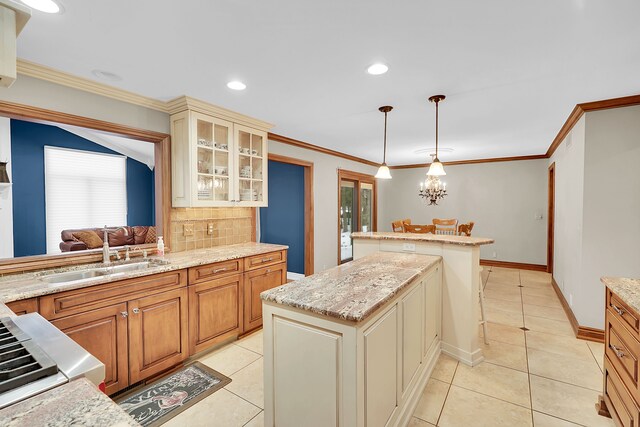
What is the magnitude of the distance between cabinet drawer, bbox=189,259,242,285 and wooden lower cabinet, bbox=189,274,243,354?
45mm

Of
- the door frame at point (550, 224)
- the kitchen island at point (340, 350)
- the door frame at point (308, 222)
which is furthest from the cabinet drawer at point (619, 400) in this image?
the door frame at point (550, 224)

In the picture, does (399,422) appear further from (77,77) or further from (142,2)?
(77,77)

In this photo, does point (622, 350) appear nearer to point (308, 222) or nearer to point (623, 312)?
point (623, 312)

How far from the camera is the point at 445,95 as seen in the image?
8.96 feet

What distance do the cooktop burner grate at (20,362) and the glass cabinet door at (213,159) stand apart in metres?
2.07

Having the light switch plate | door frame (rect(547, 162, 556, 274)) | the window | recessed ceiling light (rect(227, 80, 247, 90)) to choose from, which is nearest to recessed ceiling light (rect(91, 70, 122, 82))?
recessed ceiling light (rect(227, 80, 247, 90))

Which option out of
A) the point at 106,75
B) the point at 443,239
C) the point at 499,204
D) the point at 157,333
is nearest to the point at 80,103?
the point at 106,75

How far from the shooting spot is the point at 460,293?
2598mm

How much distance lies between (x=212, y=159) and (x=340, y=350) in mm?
2440

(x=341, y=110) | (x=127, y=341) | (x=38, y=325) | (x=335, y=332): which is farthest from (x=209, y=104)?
(x=335, y=332)

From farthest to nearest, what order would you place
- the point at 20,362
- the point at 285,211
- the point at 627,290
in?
the point at 285,211 → the point at 627,290 → the point at 20,362

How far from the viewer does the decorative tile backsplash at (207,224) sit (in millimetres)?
3055

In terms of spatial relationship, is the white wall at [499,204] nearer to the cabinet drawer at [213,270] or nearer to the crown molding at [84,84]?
the cabinet drawer at [213,270]

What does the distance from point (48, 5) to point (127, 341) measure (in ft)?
6.84
